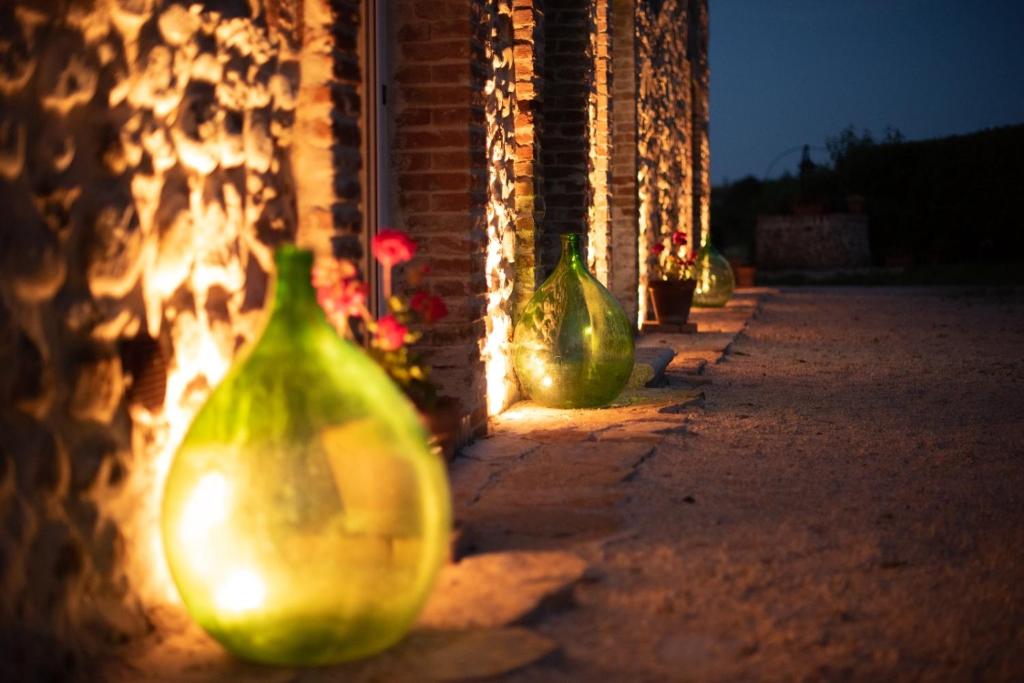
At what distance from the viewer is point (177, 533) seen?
6.70 feet

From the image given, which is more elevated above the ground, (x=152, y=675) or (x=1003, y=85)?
(x=1003, y=85)

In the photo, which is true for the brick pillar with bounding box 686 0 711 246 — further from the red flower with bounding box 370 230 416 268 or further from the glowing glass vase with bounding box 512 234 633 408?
the red flower with bounding box 370 230 416 268

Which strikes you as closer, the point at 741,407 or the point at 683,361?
the point at 741,407

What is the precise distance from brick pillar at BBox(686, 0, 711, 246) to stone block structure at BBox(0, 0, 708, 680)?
30.1 feet

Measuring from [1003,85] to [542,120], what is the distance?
50218 mm

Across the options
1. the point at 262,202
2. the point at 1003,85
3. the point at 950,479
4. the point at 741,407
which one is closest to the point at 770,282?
the point at 741,407

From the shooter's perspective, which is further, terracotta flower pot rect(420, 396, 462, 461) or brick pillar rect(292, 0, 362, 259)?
terracotta flower pot rect(420, 396, 462, 461)

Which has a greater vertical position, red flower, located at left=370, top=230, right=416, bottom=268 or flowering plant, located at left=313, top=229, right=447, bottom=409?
red flower, located at left=370, top=230, right=416, bottom=268

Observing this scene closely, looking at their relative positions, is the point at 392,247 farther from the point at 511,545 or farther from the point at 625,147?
the point at 625,147

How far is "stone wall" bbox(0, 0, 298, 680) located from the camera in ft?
6.29

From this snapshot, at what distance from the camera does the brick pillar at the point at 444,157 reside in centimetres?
405

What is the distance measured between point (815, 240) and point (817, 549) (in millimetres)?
17604

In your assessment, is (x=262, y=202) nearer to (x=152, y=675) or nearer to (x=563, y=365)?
(x=152, y=675)

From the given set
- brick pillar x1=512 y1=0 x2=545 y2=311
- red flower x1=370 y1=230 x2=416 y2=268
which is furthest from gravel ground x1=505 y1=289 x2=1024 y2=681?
brick pillar x1=512 y1=0 x2=545 y2=311
